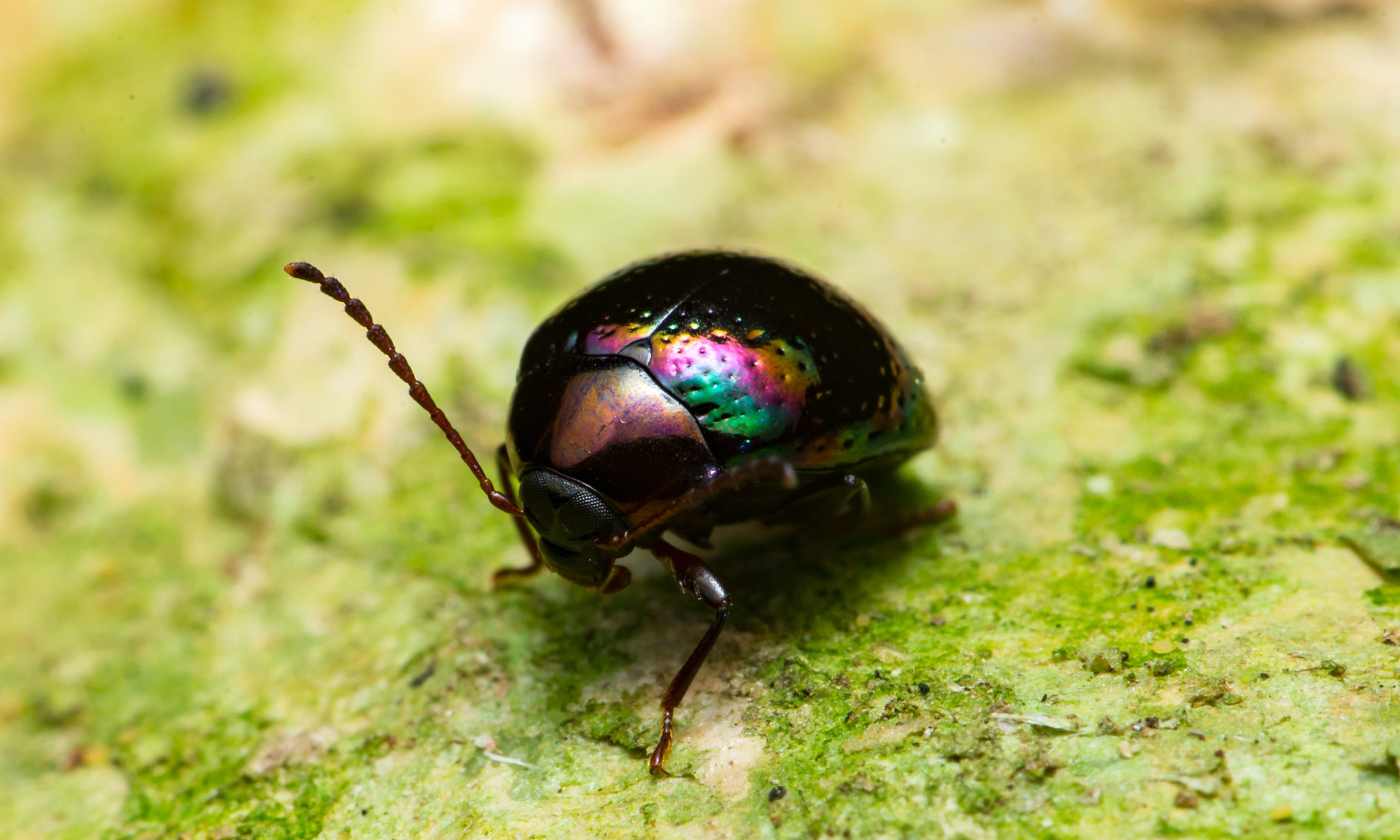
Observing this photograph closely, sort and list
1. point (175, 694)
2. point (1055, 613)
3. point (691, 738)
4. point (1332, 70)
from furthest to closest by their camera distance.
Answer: point (1332, 70)
point (175, 694)
point (1055, 613)
point (691, 738)

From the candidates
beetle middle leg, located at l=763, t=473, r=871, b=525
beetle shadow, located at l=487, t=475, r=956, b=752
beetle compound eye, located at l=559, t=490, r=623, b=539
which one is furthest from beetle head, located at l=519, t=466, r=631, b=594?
beetle middle leg, located at l=763, t=473, r=871, b=525

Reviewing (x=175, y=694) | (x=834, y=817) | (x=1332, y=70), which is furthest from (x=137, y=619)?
(x=1332, y=70)

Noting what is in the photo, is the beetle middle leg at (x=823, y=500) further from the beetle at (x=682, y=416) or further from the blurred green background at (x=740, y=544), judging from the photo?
the blurred green background at (x=740, y=544)

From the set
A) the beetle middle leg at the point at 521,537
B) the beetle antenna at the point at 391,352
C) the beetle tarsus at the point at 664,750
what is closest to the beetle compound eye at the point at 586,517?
the beetle antenna at the point at 391,352

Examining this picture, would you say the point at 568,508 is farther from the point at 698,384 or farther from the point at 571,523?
the point at 698,384

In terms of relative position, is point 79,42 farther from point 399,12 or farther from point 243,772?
point 243,772

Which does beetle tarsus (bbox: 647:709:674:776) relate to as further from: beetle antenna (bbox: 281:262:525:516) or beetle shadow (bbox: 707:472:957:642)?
beetle antenna (bbox: 281:262:525:516)

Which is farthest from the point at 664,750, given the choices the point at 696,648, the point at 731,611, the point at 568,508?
the point at 568,508
